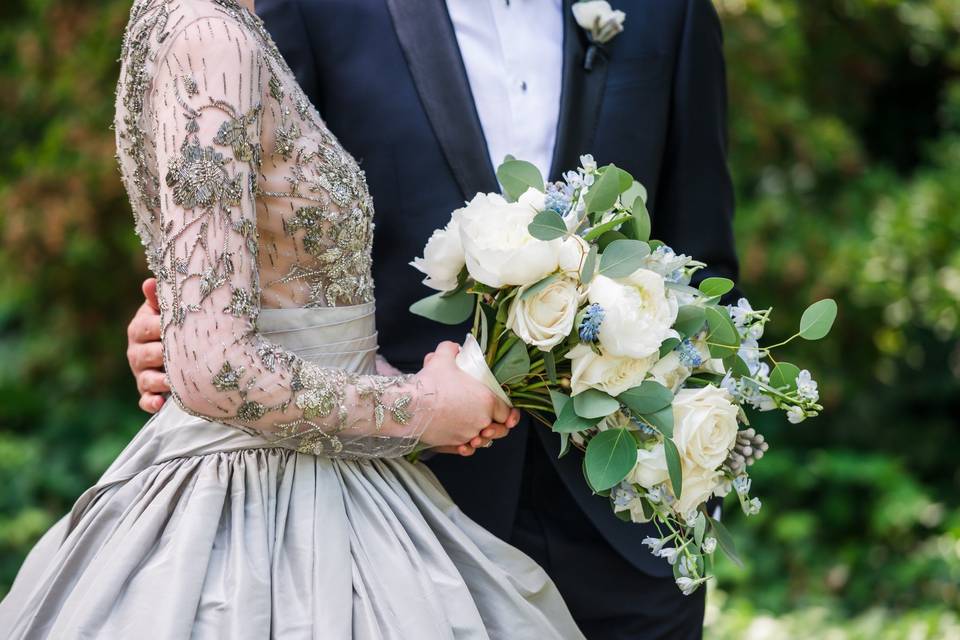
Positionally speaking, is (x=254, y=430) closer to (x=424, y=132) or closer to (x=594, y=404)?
(x=594, y=404)

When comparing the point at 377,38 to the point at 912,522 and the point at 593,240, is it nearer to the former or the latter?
the point at 593,240

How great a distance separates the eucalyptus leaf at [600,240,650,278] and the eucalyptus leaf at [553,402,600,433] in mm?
218

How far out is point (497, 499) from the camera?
2047 mm

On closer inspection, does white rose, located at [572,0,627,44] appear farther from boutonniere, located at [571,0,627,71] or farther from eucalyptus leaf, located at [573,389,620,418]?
eucalyptus leaf, located at [573,389,620,418]

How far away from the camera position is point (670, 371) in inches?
65.6

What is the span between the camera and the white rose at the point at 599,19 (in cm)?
214

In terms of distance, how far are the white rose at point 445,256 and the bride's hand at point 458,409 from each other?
0.12 meters

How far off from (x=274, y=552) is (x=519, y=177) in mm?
680

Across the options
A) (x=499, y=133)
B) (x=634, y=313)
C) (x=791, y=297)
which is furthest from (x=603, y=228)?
(x=791, y=297)

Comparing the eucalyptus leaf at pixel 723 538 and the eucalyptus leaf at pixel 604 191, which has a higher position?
the eucalyptus leaf at pixel 604 191

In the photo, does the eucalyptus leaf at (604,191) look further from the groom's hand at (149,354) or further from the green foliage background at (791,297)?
the green foliage background at (791,297)

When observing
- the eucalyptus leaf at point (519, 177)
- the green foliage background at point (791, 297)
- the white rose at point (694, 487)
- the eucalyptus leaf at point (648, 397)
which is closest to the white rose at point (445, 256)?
the eucalyptus leaf at point (519, 177)

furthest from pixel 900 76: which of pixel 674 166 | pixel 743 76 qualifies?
pixel 674 166

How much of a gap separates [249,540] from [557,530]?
0.74 meters
